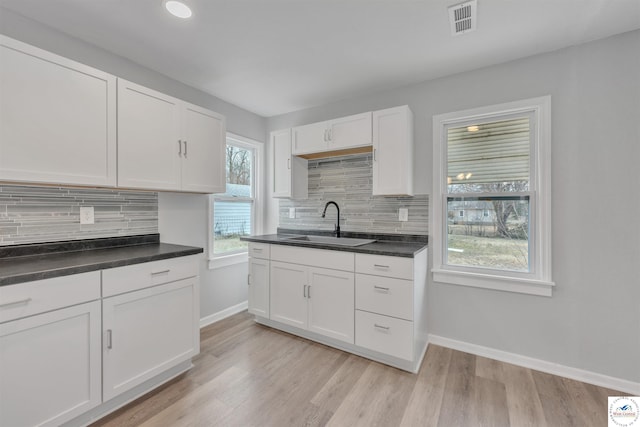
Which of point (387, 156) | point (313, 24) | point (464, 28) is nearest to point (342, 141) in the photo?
point (387, 156)

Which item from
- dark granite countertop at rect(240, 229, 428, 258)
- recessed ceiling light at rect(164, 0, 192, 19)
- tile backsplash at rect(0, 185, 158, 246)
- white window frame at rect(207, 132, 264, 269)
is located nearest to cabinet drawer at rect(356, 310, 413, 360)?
dark granite countertop at rect(240, 229, 428, 258)

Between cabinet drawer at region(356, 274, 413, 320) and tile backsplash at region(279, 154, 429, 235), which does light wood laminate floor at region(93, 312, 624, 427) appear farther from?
tile backsplash at region(279, 154, 429, 235)

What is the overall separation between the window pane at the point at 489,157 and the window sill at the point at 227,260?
243 cm

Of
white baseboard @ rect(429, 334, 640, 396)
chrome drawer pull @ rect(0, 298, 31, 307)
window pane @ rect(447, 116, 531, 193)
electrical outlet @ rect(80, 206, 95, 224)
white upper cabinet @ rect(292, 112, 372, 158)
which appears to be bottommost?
white baseboard @ rect(429, 334, 640, 396)

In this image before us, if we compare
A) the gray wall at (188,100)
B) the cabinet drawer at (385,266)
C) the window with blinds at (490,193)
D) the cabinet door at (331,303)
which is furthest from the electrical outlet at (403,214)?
the gray wall at (188,100)

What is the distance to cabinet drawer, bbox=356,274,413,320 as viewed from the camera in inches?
81.0

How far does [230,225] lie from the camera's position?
324cm

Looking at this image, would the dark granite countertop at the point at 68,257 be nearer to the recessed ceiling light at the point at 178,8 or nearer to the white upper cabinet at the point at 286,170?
the white upper cabinet at the point at 286,170

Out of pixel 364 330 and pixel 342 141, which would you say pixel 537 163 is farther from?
pixel 364 330

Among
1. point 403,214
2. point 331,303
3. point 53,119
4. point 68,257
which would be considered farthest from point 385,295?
point 53,119

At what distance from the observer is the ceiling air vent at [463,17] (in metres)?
1.61

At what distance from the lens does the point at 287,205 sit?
346cm

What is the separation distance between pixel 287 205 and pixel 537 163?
2.53m

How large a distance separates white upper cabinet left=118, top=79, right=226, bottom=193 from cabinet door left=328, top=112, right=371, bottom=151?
1.08 meters
